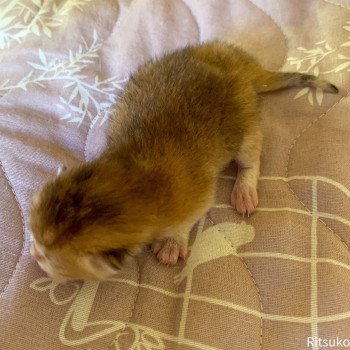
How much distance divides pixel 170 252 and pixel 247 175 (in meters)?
0.27

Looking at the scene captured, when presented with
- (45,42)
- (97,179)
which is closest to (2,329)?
(97,179)

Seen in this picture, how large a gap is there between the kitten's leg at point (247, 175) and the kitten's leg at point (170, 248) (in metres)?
0.14

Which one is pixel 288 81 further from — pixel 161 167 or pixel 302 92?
pixel 161 167

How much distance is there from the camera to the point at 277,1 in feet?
4.96

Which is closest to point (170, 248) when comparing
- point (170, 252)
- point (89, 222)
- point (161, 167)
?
point (170, 252)

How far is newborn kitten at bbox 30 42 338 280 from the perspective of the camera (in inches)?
33.9

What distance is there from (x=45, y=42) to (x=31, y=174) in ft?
1.51

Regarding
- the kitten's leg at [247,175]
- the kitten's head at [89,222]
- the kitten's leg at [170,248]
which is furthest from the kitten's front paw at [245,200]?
the kitten's head at [89,222]

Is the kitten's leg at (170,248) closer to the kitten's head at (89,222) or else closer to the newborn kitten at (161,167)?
the newborn kitten at (161,167)

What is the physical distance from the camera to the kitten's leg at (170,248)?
3.49ft

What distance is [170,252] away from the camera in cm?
107

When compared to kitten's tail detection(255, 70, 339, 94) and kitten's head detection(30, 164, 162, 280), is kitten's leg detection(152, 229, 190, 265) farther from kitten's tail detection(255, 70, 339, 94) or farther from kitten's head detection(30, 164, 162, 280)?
kitten's tail detection(255, 70, 339, 94)

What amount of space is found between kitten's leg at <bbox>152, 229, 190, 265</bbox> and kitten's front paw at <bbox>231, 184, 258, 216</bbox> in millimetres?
135

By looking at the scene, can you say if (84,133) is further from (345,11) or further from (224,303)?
(345,11)
